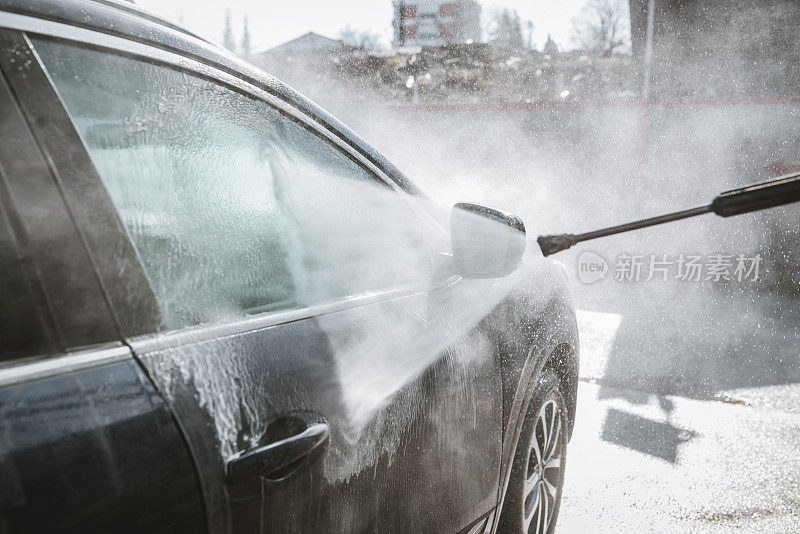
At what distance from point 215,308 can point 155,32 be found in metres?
0.59

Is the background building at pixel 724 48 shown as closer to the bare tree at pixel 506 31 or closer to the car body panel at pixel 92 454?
the bare tree at pixel 506 31

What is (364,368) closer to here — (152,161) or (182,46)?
(152,161)

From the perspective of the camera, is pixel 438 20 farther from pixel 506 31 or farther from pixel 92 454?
pixel 92 454

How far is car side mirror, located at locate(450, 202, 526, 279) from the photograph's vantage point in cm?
171

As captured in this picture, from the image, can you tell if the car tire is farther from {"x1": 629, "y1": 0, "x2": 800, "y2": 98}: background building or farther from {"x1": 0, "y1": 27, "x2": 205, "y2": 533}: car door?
{"x1": 629, "y1": 0, "x2": 800, "y2": 98}: background building

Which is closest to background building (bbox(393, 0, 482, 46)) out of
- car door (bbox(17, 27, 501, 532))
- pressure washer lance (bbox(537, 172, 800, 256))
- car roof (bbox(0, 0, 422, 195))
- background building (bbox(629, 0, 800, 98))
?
background building (bbox(629, 0, 800, 98))

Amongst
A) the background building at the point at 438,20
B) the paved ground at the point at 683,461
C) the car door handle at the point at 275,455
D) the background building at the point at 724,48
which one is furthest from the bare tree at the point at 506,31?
the car door handle at the point at 275,455

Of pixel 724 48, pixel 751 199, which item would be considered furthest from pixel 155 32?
pixel 724 48

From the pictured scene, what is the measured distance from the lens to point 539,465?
7.22 ft

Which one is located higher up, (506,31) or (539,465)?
(506,31)

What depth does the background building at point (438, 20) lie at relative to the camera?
23.5m

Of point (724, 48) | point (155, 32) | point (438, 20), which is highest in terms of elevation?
point (438, 20)

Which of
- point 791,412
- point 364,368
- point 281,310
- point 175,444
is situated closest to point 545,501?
point 364,368

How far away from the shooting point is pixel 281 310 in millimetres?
1230
